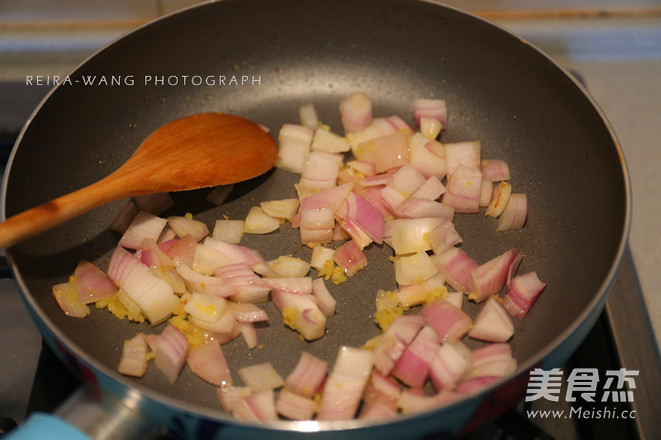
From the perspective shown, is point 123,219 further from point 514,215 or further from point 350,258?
point 514,215

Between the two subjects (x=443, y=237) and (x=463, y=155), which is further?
(x=463, y=155)

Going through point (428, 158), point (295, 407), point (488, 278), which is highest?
point (428, 158)

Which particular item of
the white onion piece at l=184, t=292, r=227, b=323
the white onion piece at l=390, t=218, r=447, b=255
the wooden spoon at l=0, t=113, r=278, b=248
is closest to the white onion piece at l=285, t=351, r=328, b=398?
the white onion piece at l=184, t=292, r=227, b=323

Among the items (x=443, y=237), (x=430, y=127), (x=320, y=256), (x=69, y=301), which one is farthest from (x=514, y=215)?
(x=69, y=301)

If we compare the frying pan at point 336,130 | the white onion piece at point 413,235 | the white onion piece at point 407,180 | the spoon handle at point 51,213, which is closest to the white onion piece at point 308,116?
the frying pan at point 336,130

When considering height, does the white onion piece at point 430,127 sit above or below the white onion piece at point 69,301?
above

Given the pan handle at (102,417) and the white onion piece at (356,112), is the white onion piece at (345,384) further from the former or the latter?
the white onion piece at (356,112)
